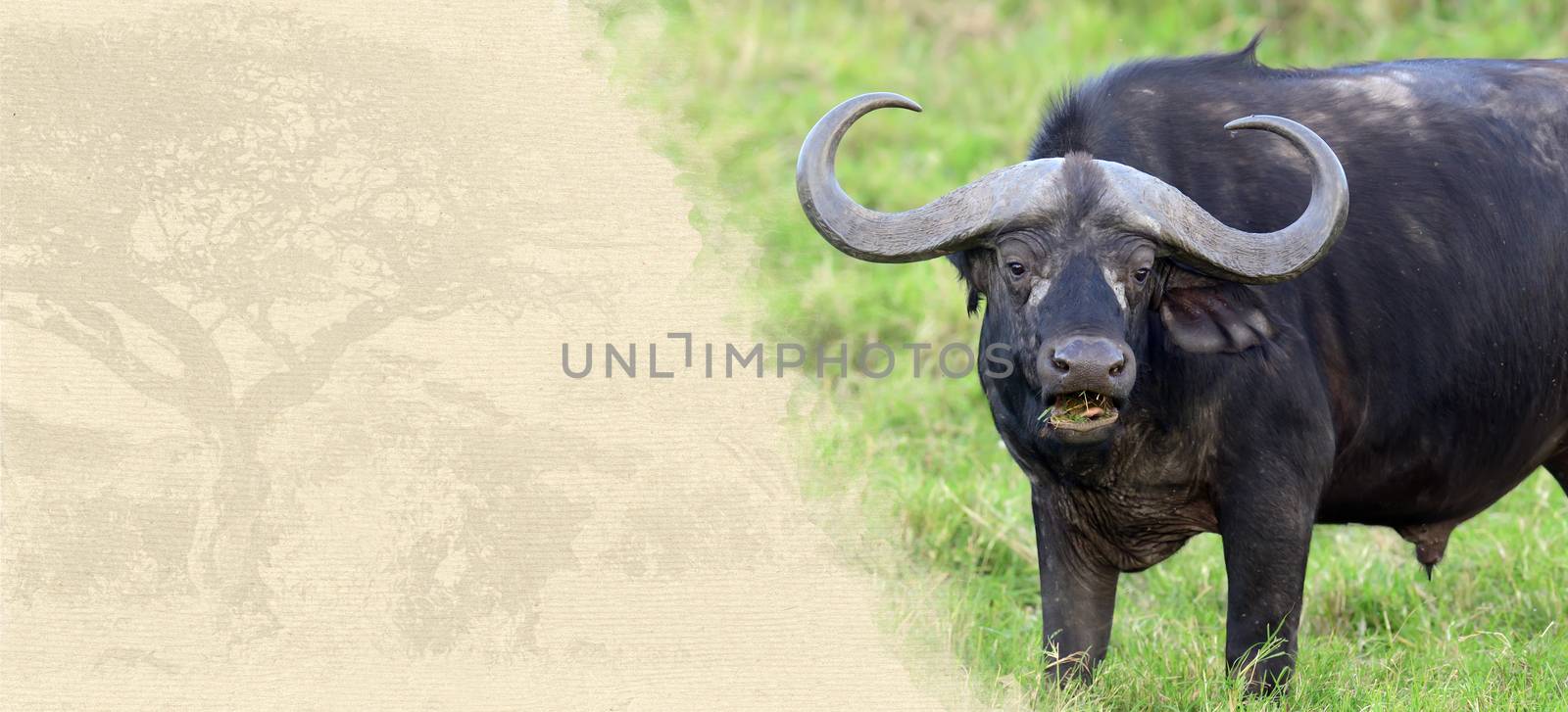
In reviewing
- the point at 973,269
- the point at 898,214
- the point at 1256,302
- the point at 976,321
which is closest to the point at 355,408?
the point at 898,214

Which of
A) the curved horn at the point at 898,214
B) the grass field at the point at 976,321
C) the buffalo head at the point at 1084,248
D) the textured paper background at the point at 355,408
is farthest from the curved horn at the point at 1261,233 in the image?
the textured paper background at the point at 355,408

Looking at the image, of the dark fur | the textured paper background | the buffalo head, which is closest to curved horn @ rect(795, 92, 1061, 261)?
the buffalo head

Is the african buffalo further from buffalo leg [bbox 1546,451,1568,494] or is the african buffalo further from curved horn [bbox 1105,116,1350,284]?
buffalo leg [bbox 1546,451,1568,494]

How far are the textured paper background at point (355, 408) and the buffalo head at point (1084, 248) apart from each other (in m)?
0.94

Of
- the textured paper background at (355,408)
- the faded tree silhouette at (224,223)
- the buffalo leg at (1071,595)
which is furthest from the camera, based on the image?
the buffalo leg at (1071,595)

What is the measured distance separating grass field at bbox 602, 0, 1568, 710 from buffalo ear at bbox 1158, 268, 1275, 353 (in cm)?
82

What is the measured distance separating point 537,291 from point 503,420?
0.38m

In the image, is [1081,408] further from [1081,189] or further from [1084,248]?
[1081,189]

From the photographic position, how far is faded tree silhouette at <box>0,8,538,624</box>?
14.7ft

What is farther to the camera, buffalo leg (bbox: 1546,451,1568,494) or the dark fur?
buffalo leg (bbox: 1546,451,1568,494)

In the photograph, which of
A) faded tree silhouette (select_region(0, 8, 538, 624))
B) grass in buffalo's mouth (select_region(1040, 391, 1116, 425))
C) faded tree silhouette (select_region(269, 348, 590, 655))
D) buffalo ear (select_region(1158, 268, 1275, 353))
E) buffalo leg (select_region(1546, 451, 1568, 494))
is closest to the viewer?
grass in buffalo's mouth (select_region(1040, 391, 1116, 425))

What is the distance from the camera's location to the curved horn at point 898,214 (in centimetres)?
418

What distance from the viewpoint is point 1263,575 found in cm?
438

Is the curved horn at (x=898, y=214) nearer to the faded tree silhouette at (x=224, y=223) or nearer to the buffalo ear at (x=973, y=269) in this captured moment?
the buffalo ear at (x=973, y=269)
